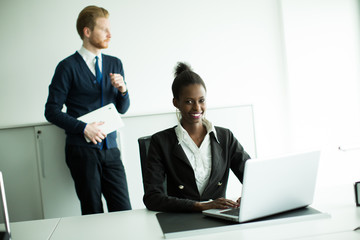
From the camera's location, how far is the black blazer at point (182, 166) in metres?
1.74

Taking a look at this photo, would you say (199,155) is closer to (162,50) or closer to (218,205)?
(218,205)

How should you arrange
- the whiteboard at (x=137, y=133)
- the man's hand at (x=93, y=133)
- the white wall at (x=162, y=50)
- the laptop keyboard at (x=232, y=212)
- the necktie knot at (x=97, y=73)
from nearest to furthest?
1. the laptop keyboard at (x=232, y=212)
2. the man's hand at (x=93, y=133)
3. the necktie knot at (x=97, y=73)
4. the whiteboard at (x=137, y=133)
5. the white wall at (x=162, y=50)

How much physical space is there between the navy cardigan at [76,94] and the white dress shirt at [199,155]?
0.84 metres

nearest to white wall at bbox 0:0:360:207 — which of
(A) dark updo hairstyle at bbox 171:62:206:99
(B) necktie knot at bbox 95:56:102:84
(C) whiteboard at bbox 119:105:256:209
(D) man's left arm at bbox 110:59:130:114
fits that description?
(C) whiteboard at bbox 119:105:256:209

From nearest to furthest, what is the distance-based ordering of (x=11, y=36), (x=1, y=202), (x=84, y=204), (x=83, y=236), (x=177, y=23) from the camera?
(x=1, y=202) < (x=83, y=236) < (x=84, y=204) < (x=11, y=36) < (x=177, y=23)

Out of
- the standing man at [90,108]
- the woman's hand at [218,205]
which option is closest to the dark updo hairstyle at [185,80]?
the woman's hand at [218,205]

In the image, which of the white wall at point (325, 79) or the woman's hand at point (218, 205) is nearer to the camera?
the woman's hand at point (218, 205)

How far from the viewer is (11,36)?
3.16 m

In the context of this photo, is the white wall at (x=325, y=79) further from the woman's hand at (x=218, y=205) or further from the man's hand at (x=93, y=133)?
the woman's hand at (x=218, y=205)

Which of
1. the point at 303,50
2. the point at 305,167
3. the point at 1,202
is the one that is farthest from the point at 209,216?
the point at 303,50

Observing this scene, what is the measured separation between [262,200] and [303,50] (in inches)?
97.5

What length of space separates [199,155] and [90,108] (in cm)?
101

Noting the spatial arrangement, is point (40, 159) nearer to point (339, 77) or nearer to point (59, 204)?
point (59, 204)

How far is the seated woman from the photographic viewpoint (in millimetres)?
1754
